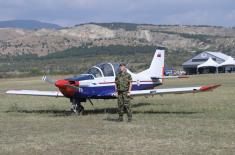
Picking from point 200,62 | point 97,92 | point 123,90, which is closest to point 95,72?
point 97,92

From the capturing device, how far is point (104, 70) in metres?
19.1

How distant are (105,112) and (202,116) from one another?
4262mm

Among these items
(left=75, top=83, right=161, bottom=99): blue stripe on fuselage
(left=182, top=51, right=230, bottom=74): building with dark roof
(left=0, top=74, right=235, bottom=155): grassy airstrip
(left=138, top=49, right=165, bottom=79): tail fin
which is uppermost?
(left=138, top=49, right=165, bottom=79): tail fin

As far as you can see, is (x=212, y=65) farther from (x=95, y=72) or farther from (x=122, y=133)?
(x=122, y=133)

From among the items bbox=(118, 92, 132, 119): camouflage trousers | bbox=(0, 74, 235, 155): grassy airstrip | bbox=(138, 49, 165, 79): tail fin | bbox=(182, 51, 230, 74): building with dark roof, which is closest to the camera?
bbox=(0, 74, 235, 155): grassy airstrip

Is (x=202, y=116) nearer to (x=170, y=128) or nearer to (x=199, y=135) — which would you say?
(x=170, y=128)

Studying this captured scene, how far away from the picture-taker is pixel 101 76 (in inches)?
746

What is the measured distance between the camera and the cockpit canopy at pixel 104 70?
1892 cm

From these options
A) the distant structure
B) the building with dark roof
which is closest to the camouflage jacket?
the distant structure

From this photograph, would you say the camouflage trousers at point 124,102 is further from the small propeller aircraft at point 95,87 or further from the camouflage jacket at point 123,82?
the small propeller aircraft at point 95,87

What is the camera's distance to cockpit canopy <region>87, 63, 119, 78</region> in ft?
62.1

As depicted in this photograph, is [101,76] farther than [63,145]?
Yes

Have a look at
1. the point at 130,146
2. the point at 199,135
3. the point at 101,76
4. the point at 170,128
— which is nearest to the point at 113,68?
the point at 101,76

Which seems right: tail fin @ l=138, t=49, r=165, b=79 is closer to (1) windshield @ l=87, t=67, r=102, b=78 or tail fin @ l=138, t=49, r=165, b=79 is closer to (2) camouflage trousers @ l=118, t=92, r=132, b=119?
(1) windshield @ l=87, t=67, r=102, b=78
